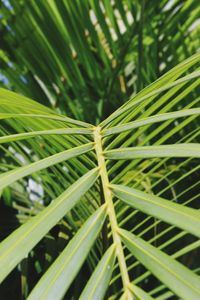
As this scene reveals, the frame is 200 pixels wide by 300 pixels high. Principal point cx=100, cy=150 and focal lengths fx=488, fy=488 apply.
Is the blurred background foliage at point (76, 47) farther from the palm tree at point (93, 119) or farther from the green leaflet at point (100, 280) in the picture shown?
the green leaflet at point (100, 280)

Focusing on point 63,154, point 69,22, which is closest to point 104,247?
point 63,154

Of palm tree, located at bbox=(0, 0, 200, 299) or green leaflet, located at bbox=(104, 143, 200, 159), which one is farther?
palm tree, located at bbox=(0, 0, 200, 299)

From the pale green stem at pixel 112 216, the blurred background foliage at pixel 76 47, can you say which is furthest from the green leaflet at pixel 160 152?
the blurred background foliage at pixel 76 47

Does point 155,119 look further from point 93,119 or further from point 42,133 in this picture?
point 93,119

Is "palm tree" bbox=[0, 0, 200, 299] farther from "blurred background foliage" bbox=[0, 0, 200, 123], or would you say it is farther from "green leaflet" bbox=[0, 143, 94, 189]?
"green leaflet" bbox=[0, 143, 94, 189]

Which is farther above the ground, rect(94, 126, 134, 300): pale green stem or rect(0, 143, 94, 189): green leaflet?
rect(0, 143, 94, 189): green leaflet

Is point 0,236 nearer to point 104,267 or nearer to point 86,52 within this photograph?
point 86,52

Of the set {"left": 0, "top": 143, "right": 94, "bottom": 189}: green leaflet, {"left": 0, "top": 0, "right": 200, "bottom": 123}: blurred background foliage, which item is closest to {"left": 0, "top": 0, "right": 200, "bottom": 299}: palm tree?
{"left": 0, "top": 0, "right": 200, "bottom": 123}: blurred background foliage
